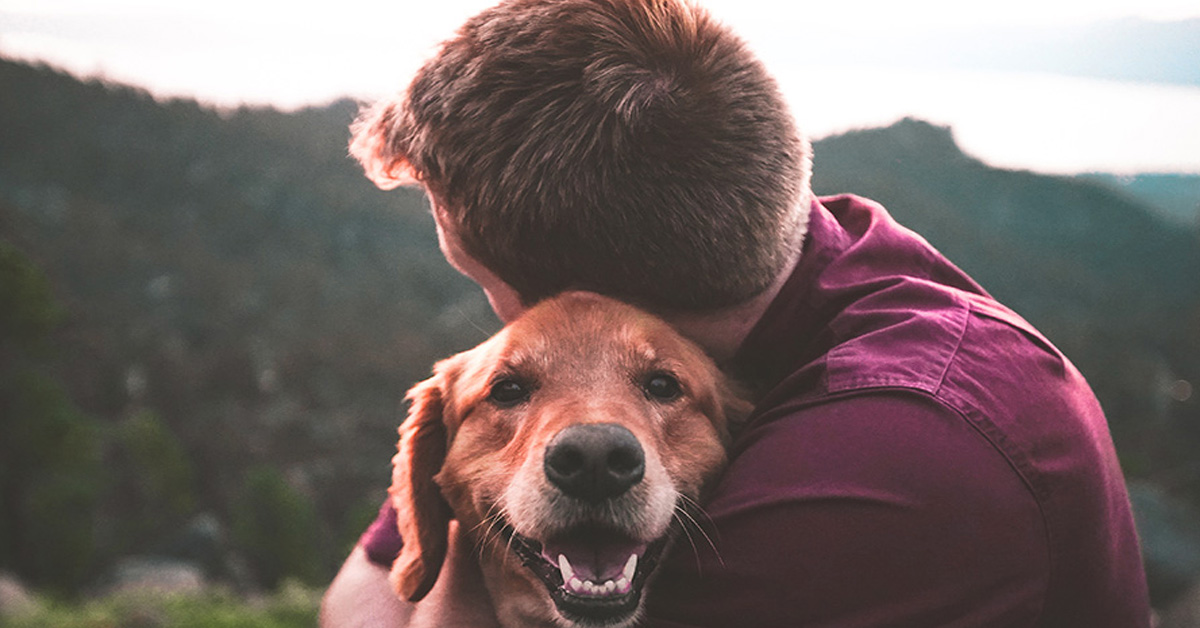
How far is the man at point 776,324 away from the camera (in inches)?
77.0

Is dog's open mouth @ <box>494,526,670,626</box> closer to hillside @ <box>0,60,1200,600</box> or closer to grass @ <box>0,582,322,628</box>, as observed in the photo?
hillside @ <box>0,60,1200,600</box>

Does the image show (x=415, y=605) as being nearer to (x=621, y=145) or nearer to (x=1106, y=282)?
(x=621, y=145)

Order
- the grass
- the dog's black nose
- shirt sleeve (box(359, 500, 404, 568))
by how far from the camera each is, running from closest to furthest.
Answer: the dog's black nose < shirt sleeve (box(359, 500, 404, 568)) < the grass

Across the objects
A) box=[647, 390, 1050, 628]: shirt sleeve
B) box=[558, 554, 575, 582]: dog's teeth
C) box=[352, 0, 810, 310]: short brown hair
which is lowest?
box=[558, 554, 575, 582]: dog's teeth

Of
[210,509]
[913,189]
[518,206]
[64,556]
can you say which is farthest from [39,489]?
[518,206]

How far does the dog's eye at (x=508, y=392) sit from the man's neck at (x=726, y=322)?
20.9 inches

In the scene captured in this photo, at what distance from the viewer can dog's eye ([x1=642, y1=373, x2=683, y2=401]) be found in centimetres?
276

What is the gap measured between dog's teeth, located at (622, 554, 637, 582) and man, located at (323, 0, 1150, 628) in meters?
0.08

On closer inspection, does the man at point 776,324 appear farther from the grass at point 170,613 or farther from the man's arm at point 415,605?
the grass at point 170,613

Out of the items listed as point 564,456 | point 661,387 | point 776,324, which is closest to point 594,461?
point 564,456

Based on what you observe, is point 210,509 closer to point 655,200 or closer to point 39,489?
point 39,489

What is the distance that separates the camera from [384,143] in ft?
9.95

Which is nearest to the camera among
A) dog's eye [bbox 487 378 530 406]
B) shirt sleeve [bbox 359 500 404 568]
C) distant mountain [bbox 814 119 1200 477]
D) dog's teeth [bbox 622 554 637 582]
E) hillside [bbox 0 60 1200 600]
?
dog's teeth [bbox 622 554 637 582]

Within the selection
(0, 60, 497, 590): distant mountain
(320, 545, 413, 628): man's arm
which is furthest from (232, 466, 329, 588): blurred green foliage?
(320, 545, 413, 628): man's arm
